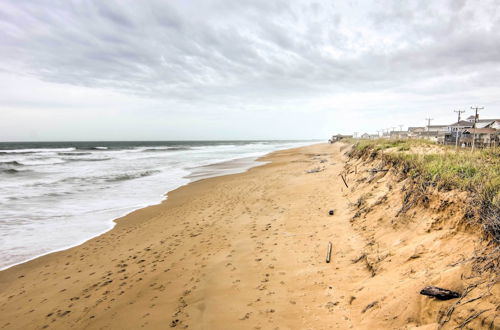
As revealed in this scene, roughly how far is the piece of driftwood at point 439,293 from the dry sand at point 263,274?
3.0 inches

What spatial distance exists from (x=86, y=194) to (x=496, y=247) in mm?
17866

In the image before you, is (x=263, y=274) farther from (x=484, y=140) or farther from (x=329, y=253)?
(x=484, y=140)

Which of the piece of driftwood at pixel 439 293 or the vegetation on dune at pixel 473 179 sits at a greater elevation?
the vegetation on dune at pixel 473 179

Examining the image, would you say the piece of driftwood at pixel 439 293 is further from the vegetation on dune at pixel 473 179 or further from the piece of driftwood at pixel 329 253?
the piece of driftwood at pixel 329 253

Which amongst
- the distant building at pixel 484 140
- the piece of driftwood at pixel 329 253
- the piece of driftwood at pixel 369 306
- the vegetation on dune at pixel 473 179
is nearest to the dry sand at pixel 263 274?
the piece of driftwood at pixel 369 306

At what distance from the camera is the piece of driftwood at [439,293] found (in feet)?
10.4

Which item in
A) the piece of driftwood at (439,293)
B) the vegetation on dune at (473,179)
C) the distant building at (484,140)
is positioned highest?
the distant building at (484,140)

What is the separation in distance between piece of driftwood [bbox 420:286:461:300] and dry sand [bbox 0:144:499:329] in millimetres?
75

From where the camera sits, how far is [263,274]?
5539mm

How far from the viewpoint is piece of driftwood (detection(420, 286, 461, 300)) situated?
125 inches

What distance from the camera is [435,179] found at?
231 inches

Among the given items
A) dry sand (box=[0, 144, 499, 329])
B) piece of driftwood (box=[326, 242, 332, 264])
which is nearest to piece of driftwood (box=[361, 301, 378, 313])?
dry sand (box=[0, 144, 499, 329])

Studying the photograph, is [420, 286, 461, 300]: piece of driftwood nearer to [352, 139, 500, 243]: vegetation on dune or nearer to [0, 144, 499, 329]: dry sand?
[0, 144, 499, 329]: dry sand

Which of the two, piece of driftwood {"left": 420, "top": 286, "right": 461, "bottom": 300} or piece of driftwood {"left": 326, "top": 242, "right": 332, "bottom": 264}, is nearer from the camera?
piece of driftwood {"left": 420, "top": 286, "right": 461, "bottom": 300}
